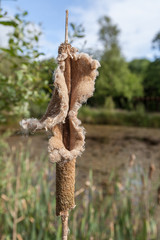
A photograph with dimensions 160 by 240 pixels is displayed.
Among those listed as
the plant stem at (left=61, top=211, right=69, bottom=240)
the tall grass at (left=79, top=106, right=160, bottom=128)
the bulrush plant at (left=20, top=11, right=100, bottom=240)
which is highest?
the bulrush plant at (left=20, top=11, right=100, bottom=240)

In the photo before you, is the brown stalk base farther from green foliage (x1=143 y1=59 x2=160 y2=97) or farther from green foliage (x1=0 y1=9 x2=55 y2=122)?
green foliage (x1=143 y1=59 x2=160 y2=97)

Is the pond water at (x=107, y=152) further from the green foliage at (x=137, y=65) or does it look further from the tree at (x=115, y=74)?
the green foliage at (x=137, y=65)

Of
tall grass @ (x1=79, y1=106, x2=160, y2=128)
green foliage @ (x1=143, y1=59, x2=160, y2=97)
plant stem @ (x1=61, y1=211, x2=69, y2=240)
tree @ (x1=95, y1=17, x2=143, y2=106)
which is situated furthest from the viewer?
tree @ (x1=95, y1=17, x2=143, y2=106)

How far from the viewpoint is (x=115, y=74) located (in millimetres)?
21203

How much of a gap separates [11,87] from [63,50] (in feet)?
2.91

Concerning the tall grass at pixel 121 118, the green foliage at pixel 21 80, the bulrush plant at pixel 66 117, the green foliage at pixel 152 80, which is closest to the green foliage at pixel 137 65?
the green foliage at pixel 152 80

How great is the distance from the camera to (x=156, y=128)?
39.2 feet

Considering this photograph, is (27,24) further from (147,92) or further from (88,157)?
(147,92)

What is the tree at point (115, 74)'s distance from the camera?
65.5 feet

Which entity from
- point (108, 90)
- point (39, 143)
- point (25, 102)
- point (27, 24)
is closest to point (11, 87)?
point (25, 102)

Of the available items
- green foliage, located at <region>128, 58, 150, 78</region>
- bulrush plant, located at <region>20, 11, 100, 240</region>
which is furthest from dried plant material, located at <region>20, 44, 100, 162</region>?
green foliage, located at <region>128, 58, 150, 78</region>

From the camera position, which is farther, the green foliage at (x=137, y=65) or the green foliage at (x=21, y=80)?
the green foliage at (x=137, y=65)

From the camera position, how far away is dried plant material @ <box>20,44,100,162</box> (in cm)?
31

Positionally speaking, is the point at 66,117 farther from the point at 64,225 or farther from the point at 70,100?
the point at 64,225
